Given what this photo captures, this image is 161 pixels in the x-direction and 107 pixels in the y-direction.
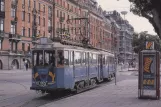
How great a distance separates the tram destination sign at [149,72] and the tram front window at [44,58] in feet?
15.2

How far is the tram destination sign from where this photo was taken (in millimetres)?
16625

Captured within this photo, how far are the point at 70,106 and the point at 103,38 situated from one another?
11288 cm

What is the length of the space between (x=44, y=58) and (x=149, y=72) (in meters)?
5.36

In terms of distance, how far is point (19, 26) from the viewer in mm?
72438

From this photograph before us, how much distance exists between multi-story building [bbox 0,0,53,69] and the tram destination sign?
52382 millimetres

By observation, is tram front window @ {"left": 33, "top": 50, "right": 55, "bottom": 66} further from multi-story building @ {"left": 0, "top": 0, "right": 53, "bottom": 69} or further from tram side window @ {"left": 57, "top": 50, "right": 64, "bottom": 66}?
multi-story building @ {"left": 0, "top": 0, "right": 53, "bottom": 69}

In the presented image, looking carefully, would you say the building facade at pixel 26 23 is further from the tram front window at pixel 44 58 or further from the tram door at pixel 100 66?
the tram front window at pixel 44 58

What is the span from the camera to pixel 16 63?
7250cm

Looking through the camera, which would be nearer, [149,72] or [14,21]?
[149,72]

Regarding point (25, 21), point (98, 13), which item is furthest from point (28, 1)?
point (98, 13)

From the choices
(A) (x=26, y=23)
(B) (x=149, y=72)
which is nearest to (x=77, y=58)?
(B) (x=149, y=72)

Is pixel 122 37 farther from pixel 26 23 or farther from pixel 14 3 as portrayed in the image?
pixel 14 3

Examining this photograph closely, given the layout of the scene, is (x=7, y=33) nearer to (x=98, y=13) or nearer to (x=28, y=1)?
(x=28, y=1)

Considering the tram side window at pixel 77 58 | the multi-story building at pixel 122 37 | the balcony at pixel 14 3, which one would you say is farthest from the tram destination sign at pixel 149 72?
the multi-story building at pixel 122 37
